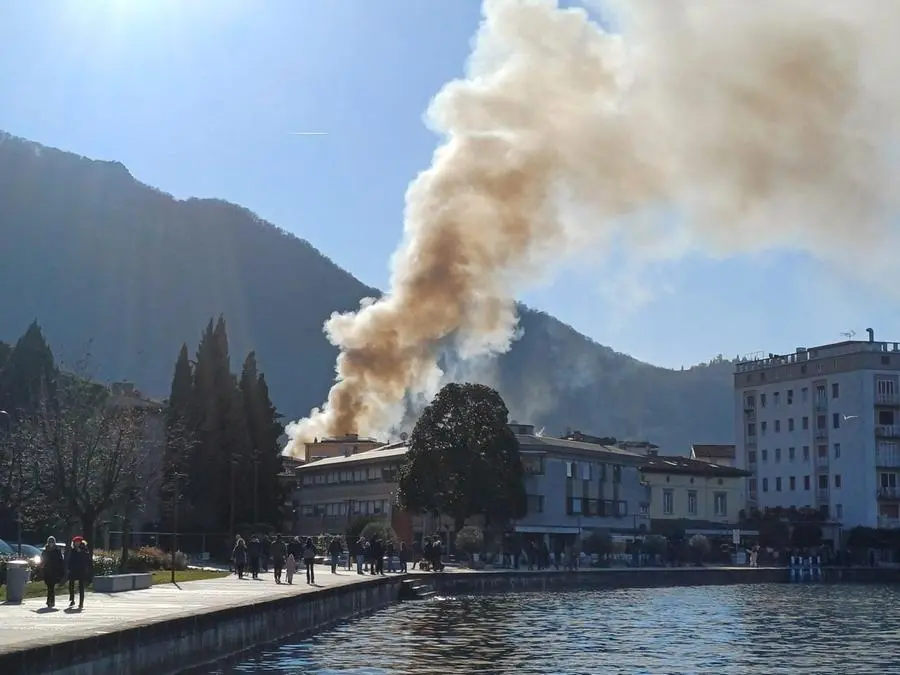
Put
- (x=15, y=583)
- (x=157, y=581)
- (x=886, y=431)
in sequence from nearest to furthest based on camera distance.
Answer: (x=15, y=583), (x=157, y=581), (x=886, y=431)

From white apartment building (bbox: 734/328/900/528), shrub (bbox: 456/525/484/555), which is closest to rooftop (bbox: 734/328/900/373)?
white apartment building (bbox: 734/328/900/528)

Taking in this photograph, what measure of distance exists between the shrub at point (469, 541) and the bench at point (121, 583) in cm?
4134

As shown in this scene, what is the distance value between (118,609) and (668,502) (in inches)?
3631

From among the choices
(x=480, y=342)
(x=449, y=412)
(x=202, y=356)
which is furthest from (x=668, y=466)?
(x=202, y=356)

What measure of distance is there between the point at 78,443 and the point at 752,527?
243ft

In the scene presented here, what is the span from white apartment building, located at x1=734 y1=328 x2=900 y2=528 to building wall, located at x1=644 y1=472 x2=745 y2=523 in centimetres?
1150

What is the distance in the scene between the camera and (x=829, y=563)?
350ft

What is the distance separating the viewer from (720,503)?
12288 cm

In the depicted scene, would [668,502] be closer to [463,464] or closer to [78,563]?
[463,464]

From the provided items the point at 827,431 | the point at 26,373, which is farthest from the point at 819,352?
the point at 26,373

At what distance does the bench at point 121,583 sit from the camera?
132 feet

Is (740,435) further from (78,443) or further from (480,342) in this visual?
(78,443)

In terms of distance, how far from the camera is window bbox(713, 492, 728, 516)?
122500 mm

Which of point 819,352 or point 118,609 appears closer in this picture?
point 118,609
